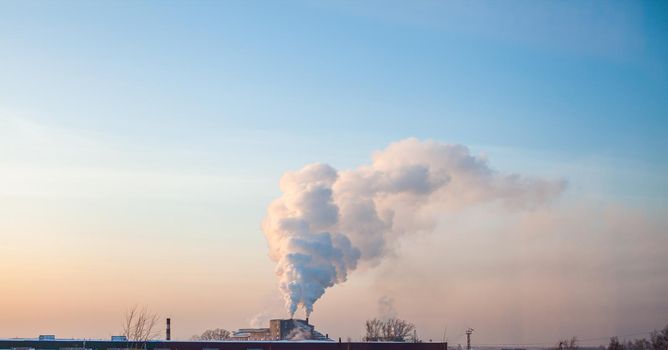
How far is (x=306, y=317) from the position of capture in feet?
390

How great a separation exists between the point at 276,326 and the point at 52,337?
3465 cm

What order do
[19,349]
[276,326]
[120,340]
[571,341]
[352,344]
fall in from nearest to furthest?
[19,349], [120,340], [352,344], [276,326], [571,341]

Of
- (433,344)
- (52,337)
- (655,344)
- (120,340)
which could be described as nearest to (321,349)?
(433,344)

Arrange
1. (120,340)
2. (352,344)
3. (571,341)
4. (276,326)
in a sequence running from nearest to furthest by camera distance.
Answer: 1. (120,340)
2. (352,344)
3. (276,326)
4. (571,341)

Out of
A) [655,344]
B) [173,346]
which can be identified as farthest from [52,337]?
[655,344]

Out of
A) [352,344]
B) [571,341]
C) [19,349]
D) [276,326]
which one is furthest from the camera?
[571,341]

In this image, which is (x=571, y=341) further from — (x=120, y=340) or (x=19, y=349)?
(x=19, y=349)

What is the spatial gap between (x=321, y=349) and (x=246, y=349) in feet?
31.4

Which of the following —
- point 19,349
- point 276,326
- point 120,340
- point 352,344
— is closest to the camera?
point 19,349

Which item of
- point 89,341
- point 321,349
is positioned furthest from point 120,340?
point 321,349

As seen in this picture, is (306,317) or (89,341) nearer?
(89,341)

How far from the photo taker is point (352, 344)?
10175 centimetres

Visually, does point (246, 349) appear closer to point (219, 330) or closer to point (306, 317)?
point (306, 317)

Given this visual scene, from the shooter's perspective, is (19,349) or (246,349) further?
(246,349)
